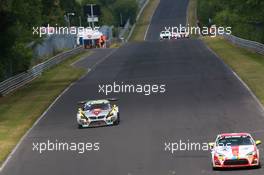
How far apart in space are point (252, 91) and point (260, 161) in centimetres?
2051

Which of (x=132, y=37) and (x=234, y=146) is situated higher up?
(x=234, y=146)

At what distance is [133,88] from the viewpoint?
52.0 m

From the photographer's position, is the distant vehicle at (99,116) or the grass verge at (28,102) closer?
the distant vehicle at (99,116)

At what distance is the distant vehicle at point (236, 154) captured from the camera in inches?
957

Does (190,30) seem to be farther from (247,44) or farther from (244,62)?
(244,62)

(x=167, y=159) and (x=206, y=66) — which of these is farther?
(x=206, y=66)

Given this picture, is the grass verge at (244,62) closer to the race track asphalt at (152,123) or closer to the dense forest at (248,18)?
the race track asphalt at (152,123)

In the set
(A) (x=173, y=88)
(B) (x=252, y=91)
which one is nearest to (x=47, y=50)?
(A) (x=173, y=88)

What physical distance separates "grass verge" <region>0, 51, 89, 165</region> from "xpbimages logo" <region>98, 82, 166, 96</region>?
3.26 meters

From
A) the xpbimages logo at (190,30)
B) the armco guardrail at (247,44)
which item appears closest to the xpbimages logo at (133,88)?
the armco guardrail at (247,44)

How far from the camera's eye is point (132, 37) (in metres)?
144

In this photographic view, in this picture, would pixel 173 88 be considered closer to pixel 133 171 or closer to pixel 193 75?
pixel 193 75

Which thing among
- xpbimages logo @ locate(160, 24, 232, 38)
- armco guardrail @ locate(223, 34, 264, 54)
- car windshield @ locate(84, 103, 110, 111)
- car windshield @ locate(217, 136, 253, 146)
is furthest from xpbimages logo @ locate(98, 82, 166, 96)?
xpbimages logo @ locate(160, 24, 232, 38)

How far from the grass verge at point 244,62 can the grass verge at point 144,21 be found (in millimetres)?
50029
